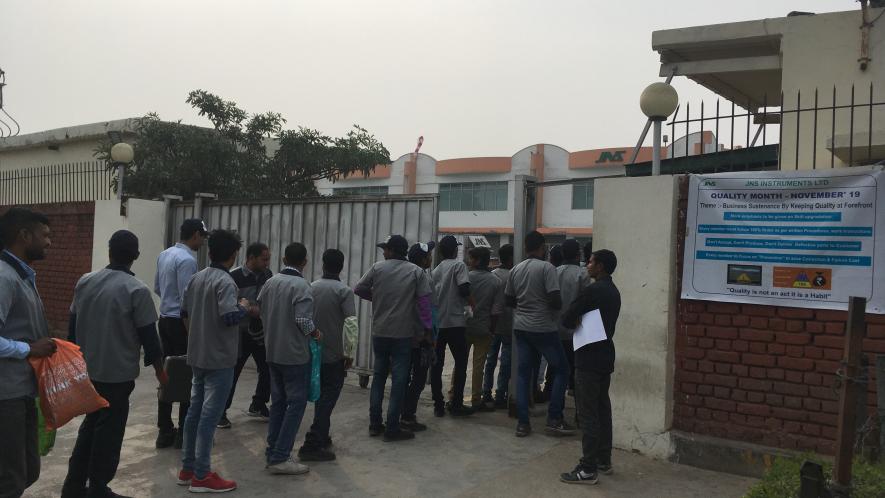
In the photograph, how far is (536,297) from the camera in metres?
6.27

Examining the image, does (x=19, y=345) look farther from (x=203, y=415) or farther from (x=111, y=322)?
(x=203, y=415)

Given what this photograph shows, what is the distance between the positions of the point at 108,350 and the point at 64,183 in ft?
30.1

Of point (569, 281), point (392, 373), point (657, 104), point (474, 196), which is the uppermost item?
point (474, 196)

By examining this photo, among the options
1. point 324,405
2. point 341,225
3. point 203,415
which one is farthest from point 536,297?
point 341,225

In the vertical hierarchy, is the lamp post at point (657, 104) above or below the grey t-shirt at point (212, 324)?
above

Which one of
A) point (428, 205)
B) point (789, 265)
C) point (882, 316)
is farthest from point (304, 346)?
point (882, 316)

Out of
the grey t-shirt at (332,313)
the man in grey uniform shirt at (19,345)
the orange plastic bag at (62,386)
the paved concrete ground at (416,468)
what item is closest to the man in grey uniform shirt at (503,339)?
the paved concrete ground at (416,468)

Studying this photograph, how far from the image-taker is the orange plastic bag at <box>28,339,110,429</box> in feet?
11.3

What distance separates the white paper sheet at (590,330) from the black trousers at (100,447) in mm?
3150

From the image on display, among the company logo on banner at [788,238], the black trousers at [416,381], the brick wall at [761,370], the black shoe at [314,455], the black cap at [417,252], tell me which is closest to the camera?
the company logo on banner at [788,238]

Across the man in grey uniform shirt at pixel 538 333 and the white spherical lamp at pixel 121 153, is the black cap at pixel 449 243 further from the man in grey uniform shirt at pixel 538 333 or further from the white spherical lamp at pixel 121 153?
the white spherical lamp at pixel 121 153

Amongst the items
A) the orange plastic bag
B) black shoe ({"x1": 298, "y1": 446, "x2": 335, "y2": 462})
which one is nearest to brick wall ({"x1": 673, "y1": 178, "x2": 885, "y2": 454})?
black shoe ({"x1": 298, "y1": 446, "x2": 335, "y2": 462})

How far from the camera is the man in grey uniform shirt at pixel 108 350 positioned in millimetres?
4371

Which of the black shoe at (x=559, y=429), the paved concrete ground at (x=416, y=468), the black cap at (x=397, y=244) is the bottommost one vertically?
the paved concrete ground at (x=416, y=468)
